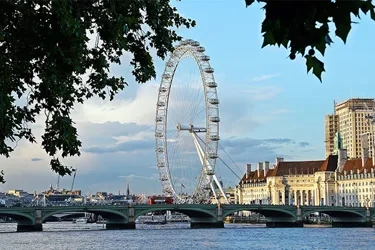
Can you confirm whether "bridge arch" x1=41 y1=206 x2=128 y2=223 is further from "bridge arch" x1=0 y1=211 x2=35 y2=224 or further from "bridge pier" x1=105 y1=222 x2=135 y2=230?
"bridge arch" x1=0 y1=211 x2=35 y2=224

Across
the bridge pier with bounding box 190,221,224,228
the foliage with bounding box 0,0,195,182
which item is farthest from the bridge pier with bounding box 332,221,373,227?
the foliage with bounding box 0,0,195,182

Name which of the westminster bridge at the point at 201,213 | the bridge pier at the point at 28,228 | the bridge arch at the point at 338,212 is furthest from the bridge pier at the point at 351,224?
the bridge pier at the point at 28,228

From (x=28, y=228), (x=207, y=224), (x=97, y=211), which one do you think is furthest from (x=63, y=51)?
(x=207, y=224)

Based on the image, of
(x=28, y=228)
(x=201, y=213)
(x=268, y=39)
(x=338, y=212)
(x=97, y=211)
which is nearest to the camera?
(x=268, y=39)

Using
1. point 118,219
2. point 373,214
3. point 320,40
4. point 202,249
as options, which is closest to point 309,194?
point 373,214

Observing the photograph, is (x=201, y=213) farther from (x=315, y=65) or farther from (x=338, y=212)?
(x=315, y=65)

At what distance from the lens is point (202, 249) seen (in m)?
61.8

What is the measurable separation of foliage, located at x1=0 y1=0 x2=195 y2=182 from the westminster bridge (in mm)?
74454

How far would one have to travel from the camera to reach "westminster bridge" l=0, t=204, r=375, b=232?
315 feet

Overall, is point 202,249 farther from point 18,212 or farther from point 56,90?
point 56,90

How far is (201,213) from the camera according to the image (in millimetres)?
107688

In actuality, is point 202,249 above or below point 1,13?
below

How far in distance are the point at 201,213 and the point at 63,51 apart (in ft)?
315

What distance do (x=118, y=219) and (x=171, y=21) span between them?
301 ft
